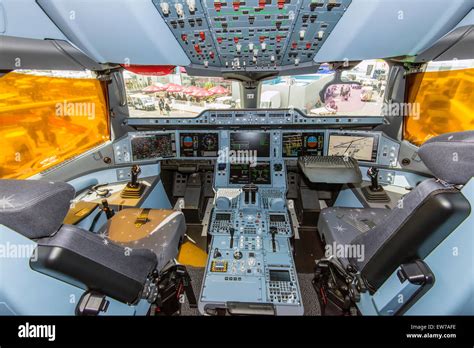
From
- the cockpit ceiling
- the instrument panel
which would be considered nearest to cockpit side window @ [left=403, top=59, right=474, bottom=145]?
the instrument panel

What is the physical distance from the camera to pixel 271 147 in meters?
3.47

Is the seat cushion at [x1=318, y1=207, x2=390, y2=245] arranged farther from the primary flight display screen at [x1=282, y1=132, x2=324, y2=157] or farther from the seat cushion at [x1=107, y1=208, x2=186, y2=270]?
Answer: the seat cushion at [x1=107, y1=208, x2=186, y2=270]

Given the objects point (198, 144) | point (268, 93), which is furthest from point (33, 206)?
point (268, 93)

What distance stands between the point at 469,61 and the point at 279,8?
6.76ft

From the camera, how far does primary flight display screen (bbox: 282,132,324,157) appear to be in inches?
133

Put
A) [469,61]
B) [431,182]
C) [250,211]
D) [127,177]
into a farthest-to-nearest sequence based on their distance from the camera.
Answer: [127,177]
[250,211]
[469,61]
[431,182]

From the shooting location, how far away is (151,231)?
231 cm

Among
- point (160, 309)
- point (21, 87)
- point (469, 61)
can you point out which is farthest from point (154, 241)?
point (469, 61)

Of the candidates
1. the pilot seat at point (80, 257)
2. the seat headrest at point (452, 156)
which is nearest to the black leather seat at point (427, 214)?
the seat headrest at point (452, 156)

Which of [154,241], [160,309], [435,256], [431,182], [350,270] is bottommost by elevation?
[160,309]

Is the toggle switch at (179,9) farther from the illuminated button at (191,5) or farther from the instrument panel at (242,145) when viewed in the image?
the instrument panel at (242,145)

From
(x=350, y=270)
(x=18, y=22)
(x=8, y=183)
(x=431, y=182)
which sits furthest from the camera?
(x=350, y=270)

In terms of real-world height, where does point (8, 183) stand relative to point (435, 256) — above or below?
above
